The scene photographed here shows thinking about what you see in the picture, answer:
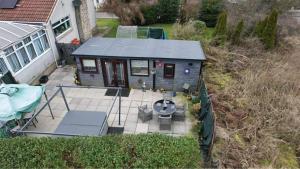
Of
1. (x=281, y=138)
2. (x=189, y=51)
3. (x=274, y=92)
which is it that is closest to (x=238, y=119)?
(x=281, y=138)

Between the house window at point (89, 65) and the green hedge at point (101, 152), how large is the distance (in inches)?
236

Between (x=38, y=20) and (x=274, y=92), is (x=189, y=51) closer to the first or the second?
(x=274, y=92)

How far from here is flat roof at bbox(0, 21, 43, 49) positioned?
10.6 m

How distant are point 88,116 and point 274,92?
30.2 feet

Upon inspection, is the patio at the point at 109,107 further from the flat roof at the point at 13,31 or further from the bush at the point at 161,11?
the bush at the point at 161,11

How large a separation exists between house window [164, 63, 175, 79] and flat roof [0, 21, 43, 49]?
→ 8.41 meters

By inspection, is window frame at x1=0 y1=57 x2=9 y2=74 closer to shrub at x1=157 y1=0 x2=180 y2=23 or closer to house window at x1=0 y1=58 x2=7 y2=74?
house window at x1=0 y1=58 x2=7 y2=74

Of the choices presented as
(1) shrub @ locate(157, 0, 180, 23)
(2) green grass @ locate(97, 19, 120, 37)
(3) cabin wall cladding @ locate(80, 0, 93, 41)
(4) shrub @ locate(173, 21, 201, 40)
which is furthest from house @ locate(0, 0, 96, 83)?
(1) shrub @ locate(157, 0, 180, 23)

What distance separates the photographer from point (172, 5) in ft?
76.0

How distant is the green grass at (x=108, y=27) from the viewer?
2091cm

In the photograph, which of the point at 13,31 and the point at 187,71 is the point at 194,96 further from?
the point at 13,31

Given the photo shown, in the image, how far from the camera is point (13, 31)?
11.6m

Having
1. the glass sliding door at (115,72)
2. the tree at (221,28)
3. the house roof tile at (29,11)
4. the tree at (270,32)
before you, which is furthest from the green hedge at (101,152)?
the tree at (270,32)

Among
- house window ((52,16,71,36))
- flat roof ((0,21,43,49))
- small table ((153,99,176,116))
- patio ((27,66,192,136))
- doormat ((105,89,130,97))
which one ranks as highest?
flat roof ((0,21,43,49))
